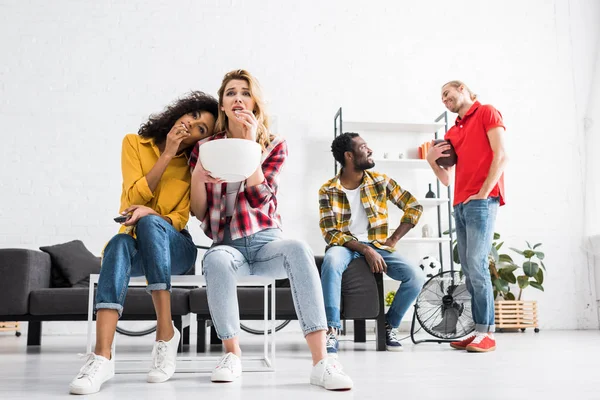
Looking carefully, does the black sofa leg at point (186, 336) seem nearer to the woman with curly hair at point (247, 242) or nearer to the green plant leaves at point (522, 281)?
the woman with curly hair at point (247, 242)

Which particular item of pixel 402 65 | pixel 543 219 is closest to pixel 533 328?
pixel 543 219

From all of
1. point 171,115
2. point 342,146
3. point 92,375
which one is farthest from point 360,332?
point 92,375

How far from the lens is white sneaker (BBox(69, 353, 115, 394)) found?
4.87 feet

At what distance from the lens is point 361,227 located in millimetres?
3176

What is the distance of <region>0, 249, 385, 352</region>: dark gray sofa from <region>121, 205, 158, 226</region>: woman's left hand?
1191mm

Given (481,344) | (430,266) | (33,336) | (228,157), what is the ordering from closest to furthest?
(228,157) < (481,344) < (33,336) < (430,266)

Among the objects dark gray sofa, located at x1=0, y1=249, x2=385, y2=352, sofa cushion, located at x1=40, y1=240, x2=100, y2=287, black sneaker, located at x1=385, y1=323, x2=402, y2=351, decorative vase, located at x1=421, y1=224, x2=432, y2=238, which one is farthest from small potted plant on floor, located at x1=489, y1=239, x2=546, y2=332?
sofa cushion, located at x1=40, y1=240, x2=100, y2=287

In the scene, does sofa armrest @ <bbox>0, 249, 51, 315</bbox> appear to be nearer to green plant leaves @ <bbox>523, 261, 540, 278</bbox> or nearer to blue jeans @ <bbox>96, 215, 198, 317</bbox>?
blue jeans @ <bbox>96, 215, 198, 317</bbox>

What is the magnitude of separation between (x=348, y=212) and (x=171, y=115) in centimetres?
142

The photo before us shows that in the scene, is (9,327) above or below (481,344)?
below

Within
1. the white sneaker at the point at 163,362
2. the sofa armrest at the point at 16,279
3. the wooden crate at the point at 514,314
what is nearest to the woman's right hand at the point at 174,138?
the white sneaker at the point at 163,362

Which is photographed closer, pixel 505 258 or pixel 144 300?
pixel 144 300

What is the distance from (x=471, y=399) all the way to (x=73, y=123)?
422cm

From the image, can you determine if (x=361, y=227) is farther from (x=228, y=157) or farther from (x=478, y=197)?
(x=228, y=157)
